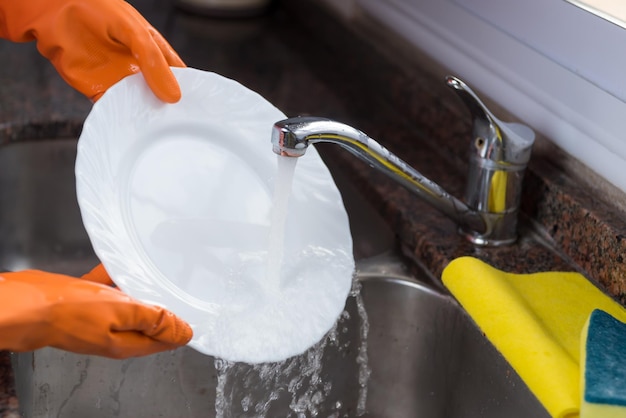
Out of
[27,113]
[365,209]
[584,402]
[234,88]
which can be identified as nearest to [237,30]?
[27,113]

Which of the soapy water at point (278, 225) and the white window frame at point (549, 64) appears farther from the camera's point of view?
the white window frame at point (549, 64)

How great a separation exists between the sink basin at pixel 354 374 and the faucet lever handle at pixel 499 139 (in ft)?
0.54

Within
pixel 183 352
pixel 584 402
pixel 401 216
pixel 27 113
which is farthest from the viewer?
pixel 27 113

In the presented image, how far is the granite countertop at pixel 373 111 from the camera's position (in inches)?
39.3

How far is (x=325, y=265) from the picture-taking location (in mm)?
904

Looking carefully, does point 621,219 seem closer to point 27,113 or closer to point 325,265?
point 325,265

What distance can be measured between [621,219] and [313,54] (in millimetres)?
821

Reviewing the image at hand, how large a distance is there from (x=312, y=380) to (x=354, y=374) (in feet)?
0.19

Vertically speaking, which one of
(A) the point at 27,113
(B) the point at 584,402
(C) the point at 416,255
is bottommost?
(A) the point at 27,113

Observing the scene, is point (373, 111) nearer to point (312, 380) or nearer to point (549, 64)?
point (549, 64)

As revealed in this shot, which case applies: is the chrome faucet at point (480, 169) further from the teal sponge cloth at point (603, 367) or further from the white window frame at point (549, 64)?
the teal sponge cloth at point (603, 367)

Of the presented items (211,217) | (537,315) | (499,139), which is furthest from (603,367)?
(211,217)

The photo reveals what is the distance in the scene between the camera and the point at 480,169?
100cm

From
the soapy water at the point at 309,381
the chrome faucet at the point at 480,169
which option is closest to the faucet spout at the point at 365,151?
the chrome faucet at the point at 480,169
